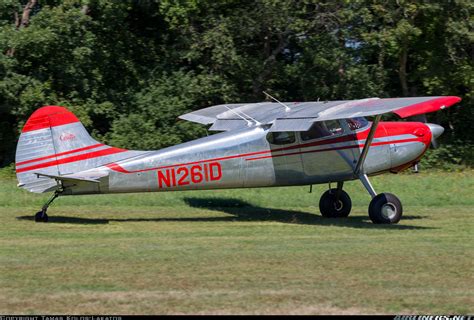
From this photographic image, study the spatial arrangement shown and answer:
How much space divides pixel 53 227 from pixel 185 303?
5.53m

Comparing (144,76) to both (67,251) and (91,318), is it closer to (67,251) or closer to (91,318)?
(67,251)

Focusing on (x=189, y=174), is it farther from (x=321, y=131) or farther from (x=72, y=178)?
(x=321, y=131)

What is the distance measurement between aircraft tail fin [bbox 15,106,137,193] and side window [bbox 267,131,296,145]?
289 centimetres

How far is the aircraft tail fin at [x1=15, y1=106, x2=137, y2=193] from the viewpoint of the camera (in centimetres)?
1225

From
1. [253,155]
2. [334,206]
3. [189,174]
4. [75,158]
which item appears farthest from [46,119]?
[334,206]

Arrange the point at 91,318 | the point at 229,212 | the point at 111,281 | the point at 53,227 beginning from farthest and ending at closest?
the point at 229,212, the point at 53,227, the point at 111,281, the point at 91,318

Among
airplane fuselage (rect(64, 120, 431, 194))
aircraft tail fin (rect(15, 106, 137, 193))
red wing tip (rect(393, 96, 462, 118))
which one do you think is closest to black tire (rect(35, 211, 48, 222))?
aircraft tail fin (rect(15, 106, 137, 193))

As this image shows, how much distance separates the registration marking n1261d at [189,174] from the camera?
42.0 feet

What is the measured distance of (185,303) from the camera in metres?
7.29

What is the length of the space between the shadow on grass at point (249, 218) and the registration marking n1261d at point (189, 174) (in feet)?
3.29

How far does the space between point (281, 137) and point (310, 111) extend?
2.39 ft

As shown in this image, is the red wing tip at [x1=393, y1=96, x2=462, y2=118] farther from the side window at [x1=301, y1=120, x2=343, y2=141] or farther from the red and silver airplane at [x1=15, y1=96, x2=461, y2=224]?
the side window at [x1=301, y1=120, x2=343, y2=141]

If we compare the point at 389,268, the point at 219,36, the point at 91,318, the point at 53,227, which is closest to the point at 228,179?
the point at 53,227

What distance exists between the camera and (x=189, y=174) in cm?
1289
